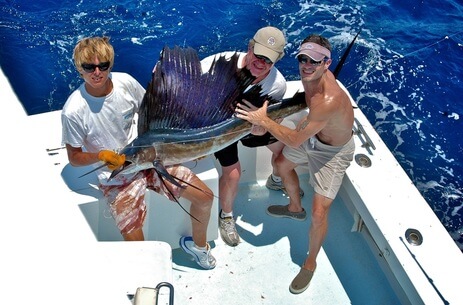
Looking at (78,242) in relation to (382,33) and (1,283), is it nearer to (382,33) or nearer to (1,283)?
(1,283)

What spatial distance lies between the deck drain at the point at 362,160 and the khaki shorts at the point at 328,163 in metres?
0.19

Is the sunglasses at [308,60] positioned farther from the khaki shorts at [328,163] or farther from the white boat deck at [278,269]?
the white boat deck at [278,269]

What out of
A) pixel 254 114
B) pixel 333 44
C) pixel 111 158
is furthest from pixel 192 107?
pixel 333 44

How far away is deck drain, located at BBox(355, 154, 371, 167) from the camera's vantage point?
2879 mm

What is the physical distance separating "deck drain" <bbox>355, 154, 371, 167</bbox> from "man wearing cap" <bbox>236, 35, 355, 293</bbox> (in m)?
0.19

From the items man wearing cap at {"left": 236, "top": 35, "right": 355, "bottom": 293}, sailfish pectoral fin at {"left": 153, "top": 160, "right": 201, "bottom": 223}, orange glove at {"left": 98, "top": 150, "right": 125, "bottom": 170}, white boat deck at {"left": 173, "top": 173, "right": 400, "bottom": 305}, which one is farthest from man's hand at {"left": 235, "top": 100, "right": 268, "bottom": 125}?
white boat deck at {"left": 173, "top": 173, "right": 400, "bottom": 305}

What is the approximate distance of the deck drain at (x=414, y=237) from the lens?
249cm

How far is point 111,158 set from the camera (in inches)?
86.8

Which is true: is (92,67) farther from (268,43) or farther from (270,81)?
(270,81)

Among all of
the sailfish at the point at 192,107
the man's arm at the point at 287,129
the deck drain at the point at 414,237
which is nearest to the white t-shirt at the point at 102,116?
→ the sailfish at the point at 192,107

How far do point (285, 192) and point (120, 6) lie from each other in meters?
3.57

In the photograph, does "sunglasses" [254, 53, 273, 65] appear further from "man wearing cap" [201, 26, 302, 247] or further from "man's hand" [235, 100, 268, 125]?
"man's hand" [235, 100, 268, 125]

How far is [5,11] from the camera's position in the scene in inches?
221

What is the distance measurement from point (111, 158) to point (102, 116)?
0.23 meters
